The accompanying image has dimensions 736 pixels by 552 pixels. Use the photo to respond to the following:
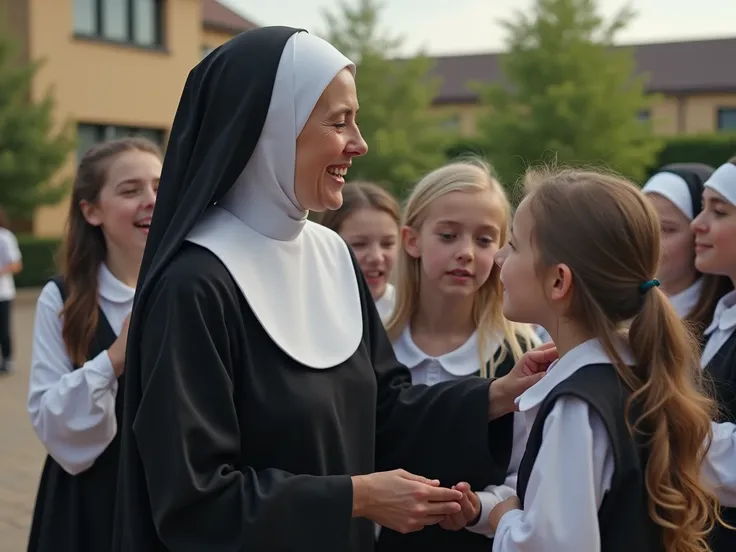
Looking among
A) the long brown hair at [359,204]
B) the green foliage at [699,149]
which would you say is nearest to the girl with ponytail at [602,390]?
the long brown hair at [359,204]

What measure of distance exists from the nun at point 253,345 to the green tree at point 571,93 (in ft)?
71.2

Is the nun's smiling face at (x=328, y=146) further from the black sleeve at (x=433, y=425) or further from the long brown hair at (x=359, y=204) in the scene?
the long brown hair at (x=359, y=204)

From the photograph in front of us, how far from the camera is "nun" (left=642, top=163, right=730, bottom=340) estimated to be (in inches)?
144

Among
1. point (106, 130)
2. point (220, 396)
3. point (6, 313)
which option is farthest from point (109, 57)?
point (220, 396)

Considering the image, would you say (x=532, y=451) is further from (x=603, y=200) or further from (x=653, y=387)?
(x=603, y=200)

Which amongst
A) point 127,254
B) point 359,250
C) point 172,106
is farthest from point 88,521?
point 172,106

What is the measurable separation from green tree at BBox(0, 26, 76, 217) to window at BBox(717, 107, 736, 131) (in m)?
29.8

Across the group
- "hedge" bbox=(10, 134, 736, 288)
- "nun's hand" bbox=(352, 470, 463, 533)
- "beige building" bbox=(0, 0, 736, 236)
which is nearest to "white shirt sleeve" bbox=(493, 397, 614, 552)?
"nun's hand" bbox=(352, 470, 463, 533)

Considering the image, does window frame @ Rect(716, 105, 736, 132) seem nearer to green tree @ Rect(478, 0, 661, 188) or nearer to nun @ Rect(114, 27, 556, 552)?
green tree @ Rect(478, 0, 661, 188)

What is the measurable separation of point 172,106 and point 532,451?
2322 cm

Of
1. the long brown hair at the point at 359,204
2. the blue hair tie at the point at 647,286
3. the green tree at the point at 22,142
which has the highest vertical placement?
the green tree at the point at 22,142

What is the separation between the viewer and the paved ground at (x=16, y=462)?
5295 mm

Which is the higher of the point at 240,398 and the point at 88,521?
the point at 240,398

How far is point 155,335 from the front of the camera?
2141 mm
